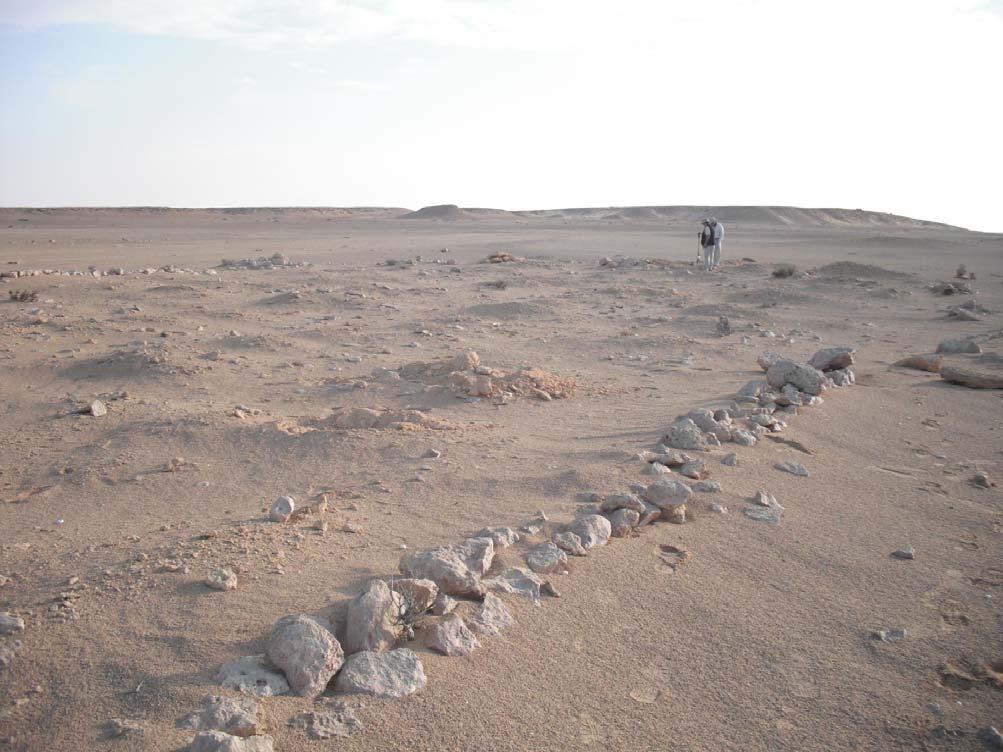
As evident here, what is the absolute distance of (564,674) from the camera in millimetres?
2559

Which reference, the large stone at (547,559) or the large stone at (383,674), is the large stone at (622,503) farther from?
the large stone at (383,674)

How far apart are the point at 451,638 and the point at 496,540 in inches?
31.9

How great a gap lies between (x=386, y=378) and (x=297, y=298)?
5.07m

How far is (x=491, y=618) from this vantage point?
2768 mm

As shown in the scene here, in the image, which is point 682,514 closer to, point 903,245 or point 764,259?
point 764,259

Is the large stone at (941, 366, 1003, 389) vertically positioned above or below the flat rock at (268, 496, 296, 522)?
above

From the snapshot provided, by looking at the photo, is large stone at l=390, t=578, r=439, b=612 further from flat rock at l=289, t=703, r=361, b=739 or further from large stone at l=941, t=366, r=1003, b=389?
large stone at l=941, t=366, r=1003, b=389

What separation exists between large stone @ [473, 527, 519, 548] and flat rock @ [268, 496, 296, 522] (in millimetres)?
944

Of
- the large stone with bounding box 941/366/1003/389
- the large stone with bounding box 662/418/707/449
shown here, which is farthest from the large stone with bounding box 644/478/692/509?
the large stone with bounding box 941/366/1003/389

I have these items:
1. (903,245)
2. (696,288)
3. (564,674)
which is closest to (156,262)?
(696,288)

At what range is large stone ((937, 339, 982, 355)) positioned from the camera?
29.3 feet

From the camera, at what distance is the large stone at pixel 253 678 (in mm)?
2277

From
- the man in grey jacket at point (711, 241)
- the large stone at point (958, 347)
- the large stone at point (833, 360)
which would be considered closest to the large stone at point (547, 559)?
the large stone at point (833, 360)

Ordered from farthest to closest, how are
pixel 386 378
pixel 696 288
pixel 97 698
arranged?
pixel 696 288 → pixel 386 378 → pixel 97 698
